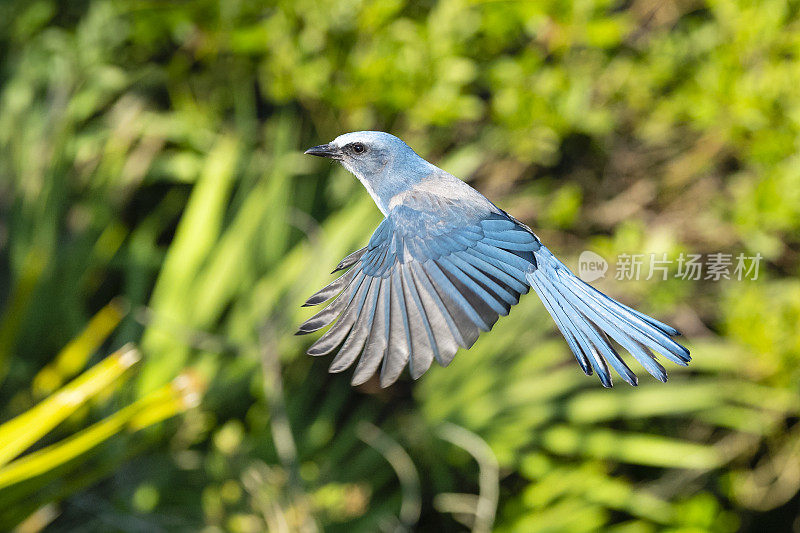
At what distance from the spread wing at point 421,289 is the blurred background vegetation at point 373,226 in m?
0.77

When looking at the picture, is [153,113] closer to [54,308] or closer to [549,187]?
[54,308]

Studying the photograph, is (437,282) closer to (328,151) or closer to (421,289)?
(421,289)

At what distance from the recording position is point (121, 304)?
5.60 ft

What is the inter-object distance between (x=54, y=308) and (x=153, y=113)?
58cm

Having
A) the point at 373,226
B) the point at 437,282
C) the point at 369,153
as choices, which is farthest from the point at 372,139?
the point at 373,226

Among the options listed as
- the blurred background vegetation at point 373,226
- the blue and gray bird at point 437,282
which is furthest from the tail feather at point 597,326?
the blurred background vegetation at point 373,226

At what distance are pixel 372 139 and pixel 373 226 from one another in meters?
0.89

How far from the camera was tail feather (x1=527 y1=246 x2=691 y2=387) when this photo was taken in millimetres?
595

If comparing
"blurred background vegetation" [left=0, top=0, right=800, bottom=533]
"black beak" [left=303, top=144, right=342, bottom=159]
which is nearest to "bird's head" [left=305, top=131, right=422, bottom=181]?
"black beak" [left=303, top=144, right=342, bottom=159]

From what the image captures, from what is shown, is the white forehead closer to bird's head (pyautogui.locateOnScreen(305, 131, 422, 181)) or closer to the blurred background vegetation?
bird's head (pyautogui.locateOnScreen(305, 131, 422, 181))

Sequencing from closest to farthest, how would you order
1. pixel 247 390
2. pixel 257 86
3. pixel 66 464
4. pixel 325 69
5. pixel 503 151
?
pixel 66 464, pixel 325 69, pixel 247 390, pixel 503 151, pixel 257 86

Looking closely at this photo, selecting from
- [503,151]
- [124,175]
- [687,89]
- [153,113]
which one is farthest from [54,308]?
[687,89]

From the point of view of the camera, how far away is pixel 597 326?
0.68 m

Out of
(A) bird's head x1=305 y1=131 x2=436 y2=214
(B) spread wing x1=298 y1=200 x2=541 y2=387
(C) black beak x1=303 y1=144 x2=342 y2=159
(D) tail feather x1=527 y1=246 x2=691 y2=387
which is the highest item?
(C) black beak x1=303 y1=144 x2=342 y2=159
